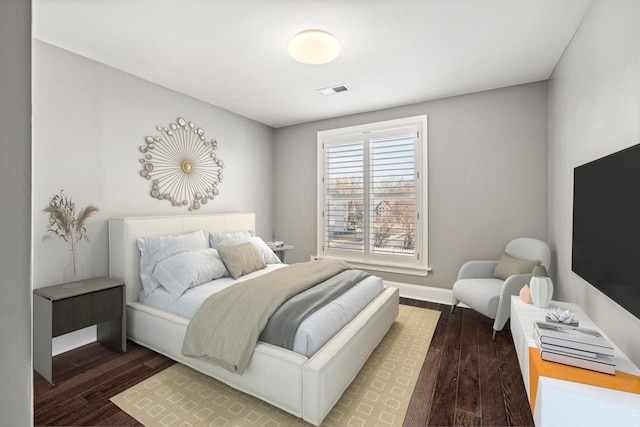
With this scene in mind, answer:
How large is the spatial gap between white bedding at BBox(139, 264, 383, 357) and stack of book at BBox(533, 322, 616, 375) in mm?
1206

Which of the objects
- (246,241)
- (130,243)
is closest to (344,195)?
(246,241)

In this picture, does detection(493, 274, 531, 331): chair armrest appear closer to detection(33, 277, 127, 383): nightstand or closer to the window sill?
the window sill

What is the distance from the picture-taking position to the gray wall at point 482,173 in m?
3.25

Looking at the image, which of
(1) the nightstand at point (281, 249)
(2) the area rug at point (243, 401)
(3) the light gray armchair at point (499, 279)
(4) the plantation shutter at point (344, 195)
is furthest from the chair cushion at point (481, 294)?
(1) the nightstand at point (281, 249)

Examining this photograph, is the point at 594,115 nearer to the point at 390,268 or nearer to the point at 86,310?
the point at 390,268

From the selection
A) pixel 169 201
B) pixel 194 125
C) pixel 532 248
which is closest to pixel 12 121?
pixel 169 201

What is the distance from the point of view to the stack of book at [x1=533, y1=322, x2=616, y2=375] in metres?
1.48

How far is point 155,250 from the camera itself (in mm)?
2834

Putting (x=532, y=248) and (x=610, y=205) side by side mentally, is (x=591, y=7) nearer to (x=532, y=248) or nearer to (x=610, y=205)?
(x=610, y=205)

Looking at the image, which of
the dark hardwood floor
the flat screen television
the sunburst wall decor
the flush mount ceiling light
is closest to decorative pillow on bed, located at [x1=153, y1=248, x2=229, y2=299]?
the dark hardwood floor

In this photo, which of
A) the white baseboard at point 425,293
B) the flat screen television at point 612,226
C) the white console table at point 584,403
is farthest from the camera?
the white baseboard at point 425,293

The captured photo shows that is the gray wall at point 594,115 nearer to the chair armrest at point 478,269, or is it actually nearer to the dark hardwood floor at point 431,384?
the chair armrest at point 478,269

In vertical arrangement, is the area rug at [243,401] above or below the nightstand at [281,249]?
below

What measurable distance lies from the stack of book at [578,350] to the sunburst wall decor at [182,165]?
140 inches
